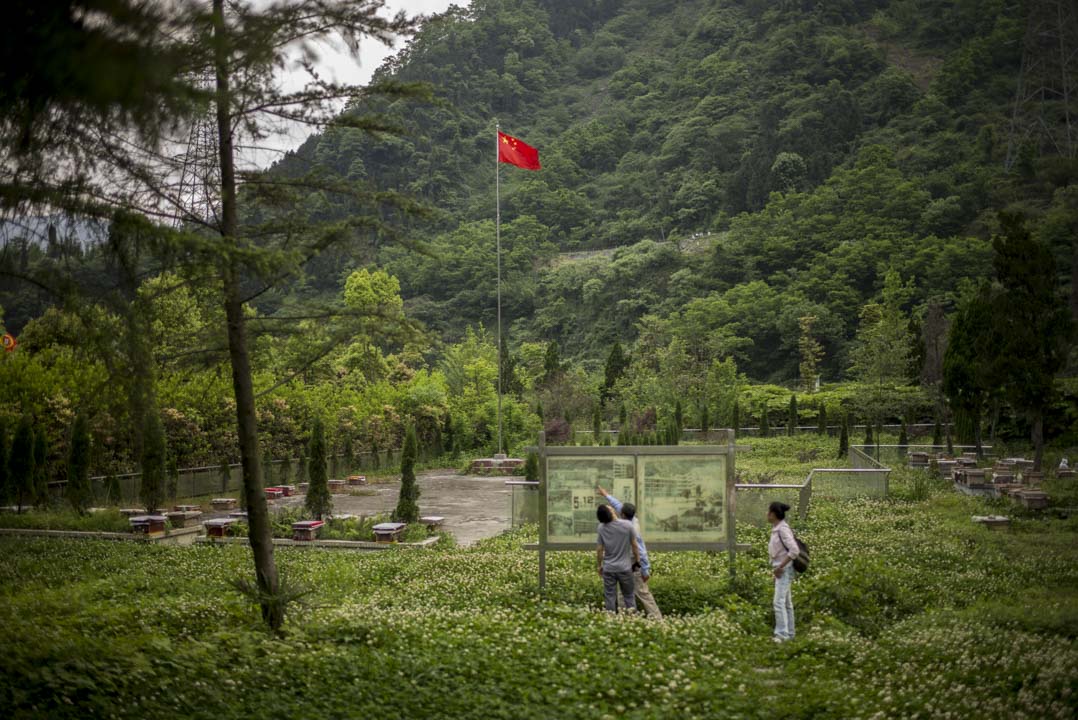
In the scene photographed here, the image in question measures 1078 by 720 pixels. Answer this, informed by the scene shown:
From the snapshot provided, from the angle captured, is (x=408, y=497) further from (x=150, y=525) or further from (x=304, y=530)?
(x=150, y=525)

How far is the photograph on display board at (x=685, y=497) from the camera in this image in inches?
455

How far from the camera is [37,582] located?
12742 mm

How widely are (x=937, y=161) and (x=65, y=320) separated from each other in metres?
80.6

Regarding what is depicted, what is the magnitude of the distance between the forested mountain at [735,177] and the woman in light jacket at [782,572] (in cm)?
3457

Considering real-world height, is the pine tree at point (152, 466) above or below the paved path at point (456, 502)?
above

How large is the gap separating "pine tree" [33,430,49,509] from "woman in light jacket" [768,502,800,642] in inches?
744

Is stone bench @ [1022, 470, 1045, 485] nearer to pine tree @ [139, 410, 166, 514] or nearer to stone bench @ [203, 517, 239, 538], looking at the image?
stone bench @ [203, 517, 239, 538]

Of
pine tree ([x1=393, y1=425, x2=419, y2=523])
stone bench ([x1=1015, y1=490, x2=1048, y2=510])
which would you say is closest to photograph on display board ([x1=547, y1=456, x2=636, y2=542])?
pine tree ([x1=393, y1=425, x2=419, y2=523])


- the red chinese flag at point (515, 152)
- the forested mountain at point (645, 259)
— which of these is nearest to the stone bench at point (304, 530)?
the forested mountain at point (645, 259)

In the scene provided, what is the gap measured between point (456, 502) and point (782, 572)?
17485mm

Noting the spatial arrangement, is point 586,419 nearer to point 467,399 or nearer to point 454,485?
point 467,399

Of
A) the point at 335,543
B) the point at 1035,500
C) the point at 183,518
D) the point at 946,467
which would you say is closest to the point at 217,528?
the point at 183,518

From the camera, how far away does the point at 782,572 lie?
30.9 ft

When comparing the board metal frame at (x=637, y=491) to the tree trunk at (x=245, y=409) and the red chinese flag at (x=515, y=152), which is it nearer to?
the tree trunk at (x=245, y=409)
